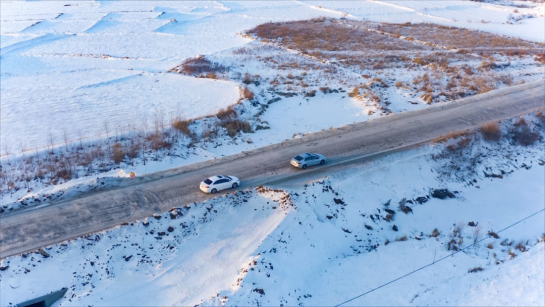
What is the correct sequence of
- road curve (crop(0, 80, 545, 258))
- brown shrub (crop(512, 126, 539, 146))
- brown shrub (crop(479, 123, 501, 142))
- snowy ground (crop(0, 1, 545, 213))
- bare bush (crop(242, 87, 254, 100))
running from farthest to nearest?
bare bush (crop(242, 87, 254, 100)) < brown shrub (crop(512, 126, 539, 146)) < brown shrub (crop(479, 123, 501, 142)) < snowy ground (crop(0, 1, 545, 213)) < road curve (crop(0, 80, 545, 258))

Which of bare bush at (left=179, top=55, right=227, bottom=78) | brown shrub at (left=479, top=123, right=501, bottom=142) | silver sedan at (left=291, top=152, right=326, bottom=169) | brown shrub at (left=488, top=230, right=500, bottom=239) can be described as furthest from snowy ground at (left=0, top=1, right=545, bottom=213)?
brown shrub at (left=488, top=230, right=500, bottom=239)

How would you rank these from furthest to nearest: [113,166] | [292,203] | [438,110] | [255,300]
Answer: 1. [438,110]
2. [113,166]
3. [292,203]
4. [255,300]

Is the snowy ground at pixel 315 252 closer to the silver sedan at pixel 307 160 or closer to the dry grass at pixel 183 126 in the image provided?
the silver sedan at pixel 307 160

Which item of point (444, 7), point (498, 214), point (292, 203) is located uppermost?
point (444, 7)

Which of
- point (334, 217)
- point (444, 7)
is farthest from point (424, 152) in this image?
point (444, 7)

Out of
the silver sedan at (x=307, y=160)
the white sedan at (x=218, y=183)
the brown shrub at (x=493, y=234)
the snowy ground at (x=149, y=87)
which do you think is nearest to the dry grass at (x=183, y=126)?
the snowy ground at (x=149, y=87)

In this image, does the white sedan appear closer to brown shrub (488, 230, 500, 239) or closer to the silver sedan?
the silver sedan

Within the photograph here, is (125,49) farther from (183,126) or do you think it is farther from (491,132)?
(491,132)

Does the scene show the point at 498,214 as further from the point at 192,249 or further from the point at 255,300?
the point at 192,249
